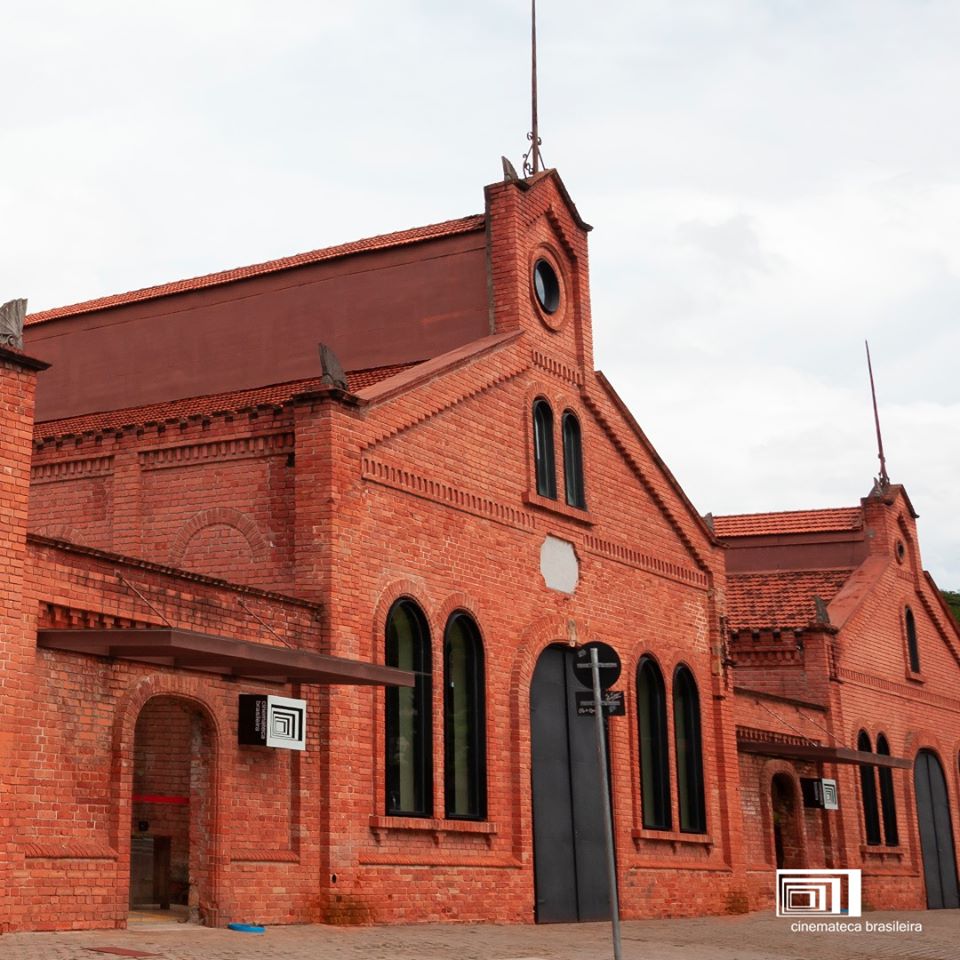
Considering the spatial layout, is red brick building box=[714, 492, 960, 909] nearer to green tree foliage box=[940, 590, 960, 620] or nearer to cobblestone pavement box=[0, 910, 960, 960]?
cobblestone pavement box=[0, 910, 960, 960]

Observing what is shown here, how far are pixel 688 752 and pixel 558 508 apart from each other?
5.75m

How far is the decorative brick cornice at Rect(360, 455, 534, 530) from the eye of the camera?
19.5m

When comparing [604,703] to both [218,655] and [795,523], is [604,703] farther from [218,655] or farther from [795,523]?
[795,523]

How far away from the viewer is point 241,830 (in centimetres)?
1666

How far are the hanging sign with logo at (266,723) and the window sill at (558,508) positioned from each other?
262 inches

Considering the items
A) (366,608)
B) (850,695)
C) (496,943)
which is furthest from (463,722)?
(850,695)

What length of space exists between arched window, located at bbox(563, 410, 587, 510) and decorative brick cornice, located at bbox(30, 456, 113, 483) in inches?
289

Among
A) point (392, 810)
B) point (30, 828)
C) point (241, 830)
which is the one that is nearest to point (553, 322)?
point (392, 810)

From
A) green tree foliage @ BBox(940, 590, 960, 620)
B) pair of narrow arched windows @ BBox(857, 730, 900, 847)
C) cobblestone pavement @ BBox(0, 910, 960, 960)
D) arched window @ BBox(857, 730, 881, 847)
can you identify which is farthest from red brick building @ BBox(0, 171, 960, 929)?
green tree foliage @ BBox(940, 590, 960, 620)

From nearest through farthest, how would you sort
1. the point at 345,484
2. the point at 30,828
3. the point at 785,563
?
the point at 30,828 < the point at 345,484 < the point at 785,563

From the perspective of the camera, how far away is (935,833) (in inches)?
1415

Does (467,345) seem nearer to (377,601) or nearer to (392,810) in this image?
(377,601)

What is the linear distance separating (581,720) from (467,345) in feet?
20.0

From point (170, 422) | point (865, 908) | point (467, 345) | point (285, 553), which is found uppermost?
point (467, 345)
